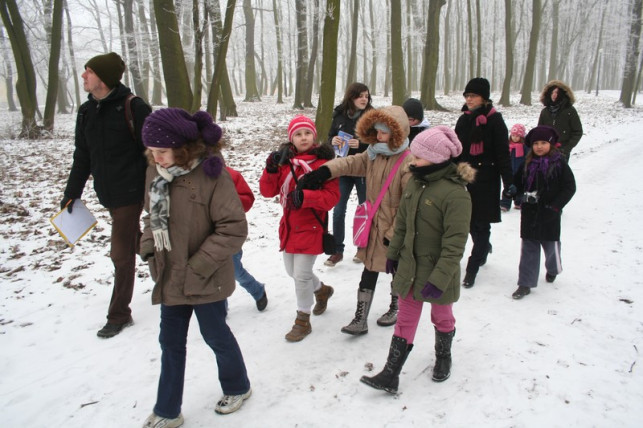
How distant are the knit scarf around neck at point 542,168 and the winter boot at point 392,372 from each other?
2.50m

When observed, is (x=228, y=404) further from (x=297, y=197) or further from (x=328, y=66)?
(x=328, y=66)

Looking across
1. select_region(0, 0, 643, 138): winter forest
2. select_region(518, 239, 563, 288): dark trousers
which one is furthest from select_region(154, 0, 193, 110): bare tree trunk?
select_region(518, 239, 563, 288): dark trousers

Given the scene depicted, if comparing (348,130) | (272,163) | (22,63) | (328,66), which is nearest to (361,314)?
(272,163)

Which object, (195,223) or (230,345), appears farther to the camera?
(230,345)

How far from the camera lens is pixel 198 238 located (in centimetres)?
247

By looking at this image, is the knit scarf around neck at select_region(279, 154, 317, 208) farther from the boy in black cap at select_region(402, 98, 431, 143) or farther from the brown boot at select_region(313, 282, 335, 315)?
the boy in black cap at select_region(402, 98, 431, 143)

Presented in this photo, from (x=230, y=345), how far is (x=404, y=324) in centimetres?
126

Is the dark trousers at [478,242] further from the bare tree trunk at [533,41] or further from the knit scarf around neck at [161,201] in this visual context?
the bare tree trunk at [533,41]

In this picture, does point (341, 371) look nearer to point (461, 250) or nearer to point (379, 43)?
point (461, 250)

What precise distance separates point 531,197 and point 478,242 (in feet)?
2.42

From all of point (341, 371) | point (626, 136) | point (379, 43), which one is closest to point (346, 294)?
point (341, 371)

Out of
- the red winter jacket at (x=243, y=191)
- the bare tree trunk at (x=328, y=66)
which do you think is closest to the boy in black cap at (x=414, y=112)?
the red winter jacket at (x=243, y=191)

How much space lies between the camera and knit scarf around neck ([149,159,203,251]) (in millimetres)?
2363

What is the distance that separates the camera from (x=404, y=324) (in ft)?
9.38
